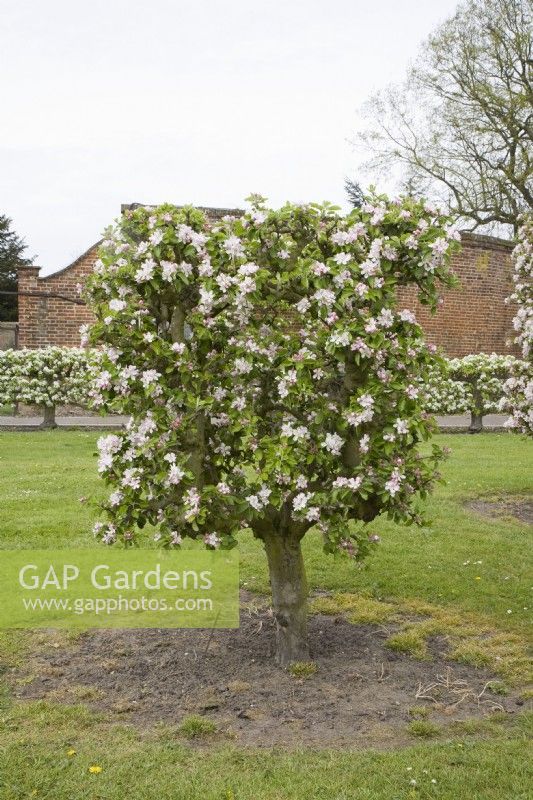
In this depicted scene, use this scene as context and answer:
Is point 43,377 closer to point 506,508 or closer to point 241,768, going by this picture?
point 506,508

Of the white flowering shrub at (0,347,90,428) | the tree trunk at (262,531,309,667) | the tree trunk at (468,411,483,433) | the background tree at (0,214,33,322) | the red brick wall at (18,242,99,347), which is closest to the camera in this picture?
the tree trunk at (262,531,309,667)

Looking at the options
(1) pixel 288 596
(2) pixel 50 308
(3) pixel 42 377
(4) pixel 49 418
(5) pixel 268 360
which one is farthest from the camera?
(2) pixel 50 308

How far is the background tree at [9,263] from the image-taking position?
3356cm

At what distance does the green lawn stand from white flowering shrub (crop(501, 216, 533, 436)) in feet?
3.68

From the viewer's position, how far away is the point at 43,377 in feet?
50.6

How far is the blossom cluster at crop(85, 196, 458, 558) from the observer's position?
397 centimetres

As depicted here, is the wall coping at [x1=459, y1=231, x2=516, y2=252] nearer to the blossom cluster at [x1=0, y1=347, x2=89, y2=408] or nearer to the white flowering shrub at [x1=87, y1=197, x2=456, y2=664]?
the blossom cluster at [x1=0, y1=347, x2=89, y2=408]

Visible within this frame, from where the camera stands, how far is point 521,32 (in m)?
23.5

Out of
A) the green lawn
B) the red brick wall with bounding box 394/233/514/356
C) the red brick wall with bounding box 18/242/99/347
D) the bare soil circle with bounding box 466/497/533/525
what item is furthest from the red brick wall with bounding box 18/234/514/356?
the green lawn

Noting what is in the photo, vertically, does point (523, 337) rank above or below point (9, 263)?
below

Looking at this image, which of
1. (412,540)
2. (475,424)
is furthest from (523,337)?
(475,424)

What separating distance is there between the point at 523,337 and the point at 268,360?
469 cm

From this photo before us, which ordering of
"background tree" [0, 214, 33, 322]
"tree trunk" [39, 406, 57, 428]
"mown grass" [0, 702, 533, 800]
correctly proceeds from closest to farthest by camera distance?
1. "mown grass" [0, 702, 533, 800]
2. "tree trunk" [39, 406, 57, 428]
3. "background tree" [0, 214, 33, 322]

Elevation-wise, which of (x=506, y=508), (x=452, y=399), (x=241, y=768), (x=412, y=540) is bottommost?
(x=241, y=768)
